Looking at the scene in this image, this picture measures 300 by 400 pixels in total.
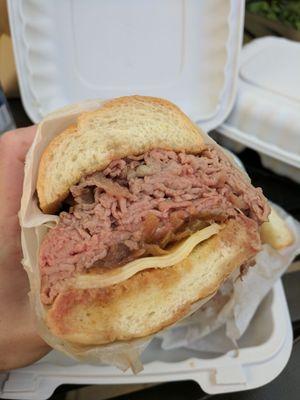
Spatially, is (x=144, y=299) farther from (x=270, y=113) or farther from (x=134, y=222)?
(x=270, y=113)

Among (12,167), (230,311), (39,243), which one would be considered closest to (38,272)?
(39,243)

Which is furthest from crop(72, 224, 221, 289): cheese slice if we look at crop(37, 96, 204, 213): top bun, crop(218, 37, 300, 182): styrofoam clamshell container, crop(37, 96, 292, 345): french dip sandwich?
crop(218, 37, 300, 182): styrofoam clamshell container

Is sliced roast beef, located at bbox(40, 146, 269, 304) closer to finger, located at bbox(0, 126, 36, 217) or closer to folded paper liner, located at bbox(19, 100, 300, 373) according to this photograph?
folded paper liner, located at bbox(19, 100, 300, 373)

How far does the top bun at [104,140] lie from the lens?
74cm

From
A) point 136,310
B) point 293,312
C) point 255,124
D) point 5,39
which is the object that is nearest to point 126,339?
point 136,310

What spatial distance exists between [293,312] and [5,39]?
1244mm

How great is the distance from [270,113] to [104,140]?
0.77 metres

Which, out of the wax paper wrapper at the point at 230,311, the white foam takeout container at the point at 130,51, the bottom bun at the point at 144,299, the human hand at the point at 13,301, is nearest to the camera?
the bottom bun at the point at 144,299

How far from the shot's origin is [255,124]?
1404mm

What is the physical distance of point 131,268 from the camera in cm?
65

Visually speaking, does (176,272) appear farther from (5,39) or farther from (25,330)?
(5,39)

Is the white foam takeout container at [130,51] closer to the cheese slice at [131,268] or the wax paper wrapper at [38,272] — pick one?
the wax paper wrapper at [38,272]

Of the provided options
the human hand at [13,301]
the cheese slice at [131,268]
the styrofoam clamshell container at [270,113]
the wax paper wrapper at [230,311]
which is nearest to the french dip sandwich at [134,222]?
the cheese slice at [131,268]

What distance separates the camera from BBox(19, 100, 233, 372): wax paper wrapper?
2.30 feet
